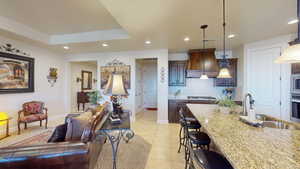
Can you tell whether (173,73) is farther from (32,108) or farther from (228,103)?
(32,108)

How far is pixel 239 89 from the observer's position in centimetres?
418

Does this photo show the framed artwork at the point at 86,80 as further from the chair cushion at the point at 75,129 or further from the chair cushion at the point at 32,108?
the chair cushion at the point at 75,129

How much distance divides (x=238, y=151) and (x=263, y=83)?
12.3 feet

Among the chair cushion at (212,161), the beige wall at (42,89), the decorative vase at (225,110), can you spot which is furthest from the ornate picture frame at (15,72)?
the decorative vase at (225,110)

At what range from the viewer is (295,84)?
2.85 metres

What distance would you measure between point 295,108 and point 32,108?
6.93 m

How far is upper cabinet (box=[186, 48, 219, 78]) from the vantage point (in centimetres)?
403

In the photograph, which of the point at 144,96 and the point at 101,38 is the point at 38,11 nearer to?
the point at 101,38

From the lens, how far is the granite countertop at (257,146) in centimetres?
74

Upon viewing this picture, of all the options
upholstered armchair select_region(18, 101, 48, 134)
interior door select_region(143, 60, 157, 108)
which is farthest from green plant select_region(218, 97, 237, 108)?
interior door select_region(143, 60, 157, 108)

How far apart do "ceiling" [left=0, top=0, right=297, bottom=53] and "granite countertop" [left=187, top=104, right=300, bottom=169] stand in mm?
1925

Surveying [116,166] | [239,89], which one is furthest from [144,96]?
[116,166]

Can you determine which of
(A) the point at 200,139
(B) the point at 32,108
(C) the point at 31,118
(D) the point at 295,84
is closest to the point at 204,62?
(D) the point at 295,84

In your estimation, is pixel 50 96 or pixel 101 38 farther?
pixel 50 96
